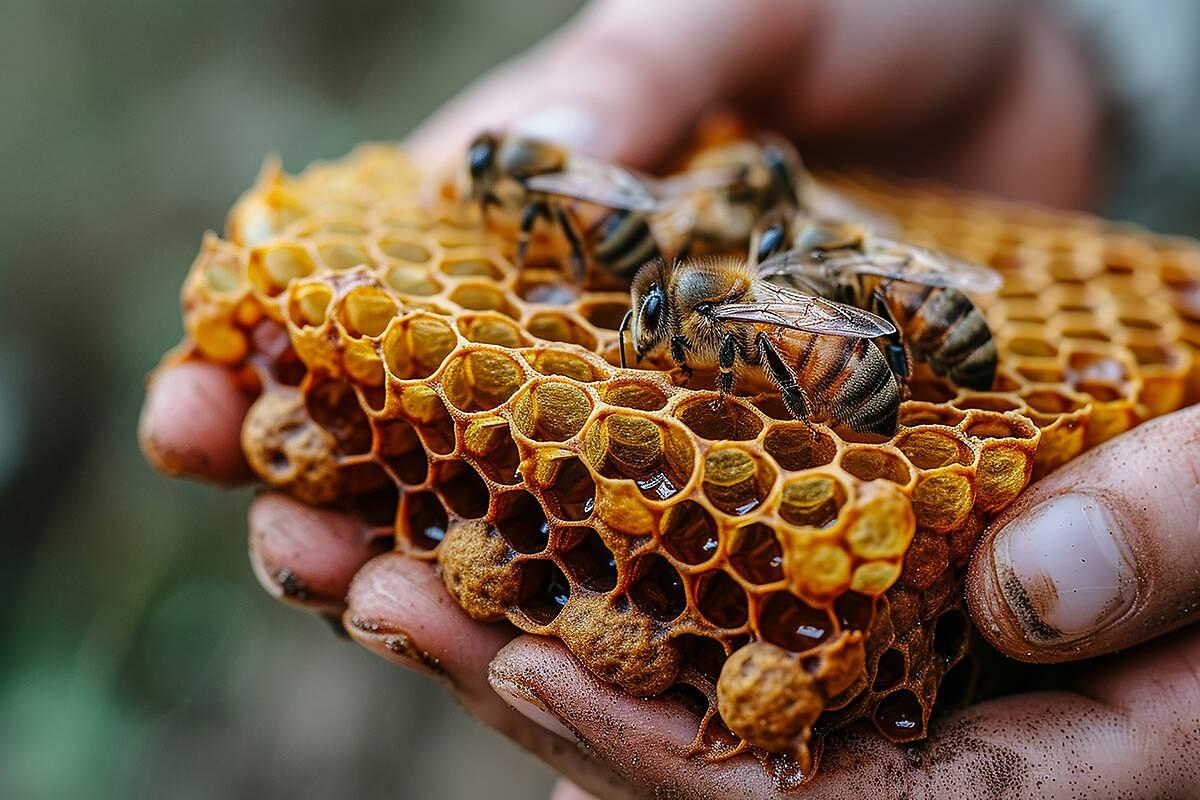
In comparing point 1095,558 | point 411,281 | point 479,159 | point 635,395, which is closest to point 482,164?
point 479,159

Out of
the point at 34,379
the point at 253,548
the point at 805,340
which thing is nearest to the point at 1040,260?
the point at 805,340

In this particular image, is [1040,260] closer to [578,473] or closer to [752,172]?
[752,172]

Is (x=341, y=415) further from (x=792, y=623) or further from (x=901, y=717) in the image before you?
(x=901, y=717)

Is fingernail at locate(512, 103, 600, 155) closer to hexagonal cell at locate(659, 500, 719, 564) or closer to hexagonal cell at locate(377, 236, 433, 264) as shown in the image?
hexagonal cell at locate(377, 236, 433, 264)

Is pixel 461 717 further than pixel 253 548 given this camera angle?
Yes

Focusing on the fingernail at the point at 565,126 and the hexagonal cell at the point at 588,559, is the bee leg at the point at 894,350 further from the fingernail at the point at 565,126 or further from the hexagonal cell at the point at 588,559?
the fingernail at the point at 565,126

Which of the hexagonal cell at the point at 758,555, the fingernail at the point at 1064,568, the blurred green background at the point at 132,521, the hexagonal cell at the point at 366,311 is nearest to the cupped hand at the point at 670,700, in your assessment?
the fingernail at the point at 1064,568
